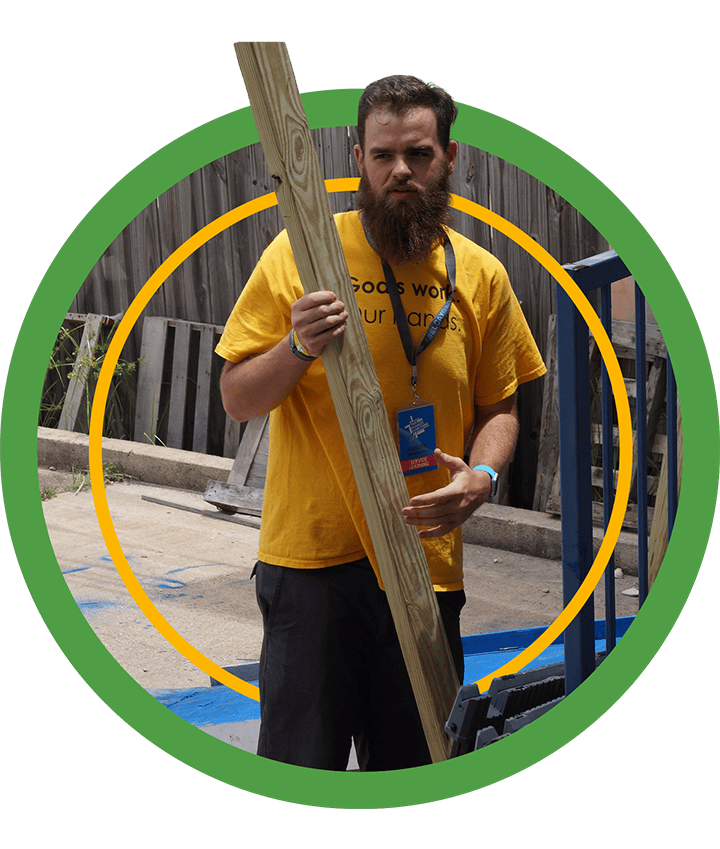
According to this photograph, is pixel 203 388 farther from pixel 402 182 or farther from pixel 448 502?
pixel 448 502

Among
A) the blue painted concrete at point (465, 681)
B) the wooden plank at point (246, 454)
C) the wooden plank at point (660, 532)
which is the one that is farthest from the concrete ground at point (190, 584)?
the wooden plank at point (660, 532)

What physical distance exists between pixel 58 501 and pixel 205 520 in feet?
3.53

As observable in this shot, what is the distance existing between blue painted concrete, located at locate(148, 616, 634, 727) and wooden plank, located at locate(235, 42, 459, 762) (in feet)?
4.83

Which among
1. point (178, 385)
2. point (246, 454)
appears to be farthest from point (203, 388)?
point (246, 454)

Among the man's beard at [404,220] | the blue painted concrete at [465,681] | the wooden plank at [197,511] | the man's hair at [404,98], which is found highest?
the man's hair at [404,98]

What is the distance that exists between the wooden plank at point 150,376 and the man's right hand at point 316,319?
4.91 meters

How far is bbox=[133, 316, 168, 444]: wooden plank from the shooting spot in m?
6.98

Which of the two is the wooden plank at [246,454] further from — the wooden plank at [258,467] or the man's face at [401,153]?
the man's face at [401,153]

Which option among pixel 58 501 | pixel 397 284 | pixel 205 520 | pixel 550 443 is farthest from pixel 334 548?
pixel 58 501

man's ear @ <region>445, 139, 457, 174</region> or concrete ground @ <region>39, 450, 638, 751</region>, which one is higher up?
man's ear @ <region>445, 139, 457, 174</region>

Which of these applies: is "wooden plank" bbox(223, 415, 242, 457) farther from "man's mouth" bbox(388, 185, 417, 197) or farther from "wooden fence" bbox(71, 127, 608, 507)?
"man's mouth" bbox(388, 185, 417, 197)

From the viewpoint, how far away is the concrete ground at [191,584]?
4.30 metres

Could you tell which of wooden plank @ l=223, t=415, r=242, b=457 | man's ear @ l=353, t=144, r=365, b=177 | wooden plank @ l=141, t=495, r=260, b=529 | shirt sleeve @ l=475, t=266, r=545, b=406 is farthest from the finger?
wooden plank @ l=223, t=415, r=242, b=457

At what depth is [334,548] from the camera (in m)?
2.50
